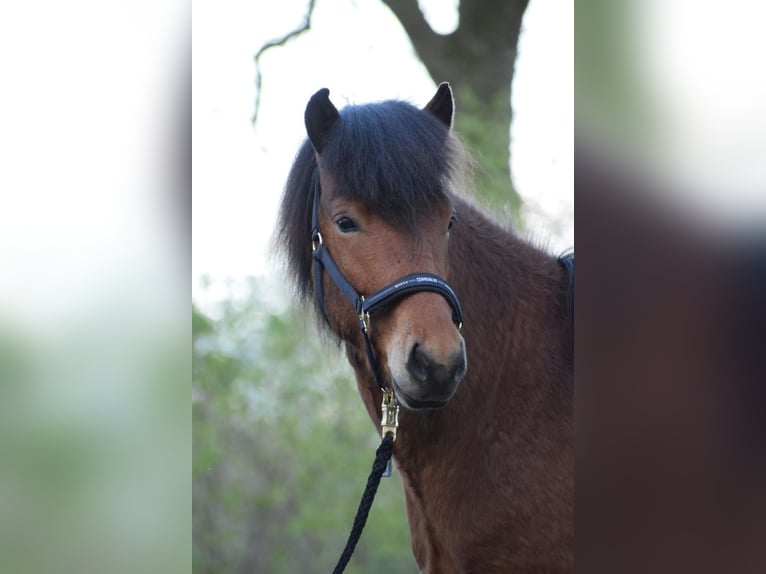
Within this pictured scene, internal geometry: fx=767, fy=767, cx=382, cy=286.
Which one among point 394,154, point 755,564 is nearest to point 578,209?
point 755,564

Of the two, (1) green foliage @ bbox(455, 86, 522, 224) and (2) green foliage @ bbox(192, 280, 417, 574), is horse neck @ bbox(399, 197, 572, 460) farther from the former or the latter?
(2) green foliage @ bbox(192, 280, 417, 574)

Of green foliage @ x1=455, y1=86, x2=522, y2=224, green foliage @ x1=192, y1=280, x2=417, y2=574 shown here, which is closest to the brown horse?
green foliage @ x1=455, y1=86, x2=522, y2=224

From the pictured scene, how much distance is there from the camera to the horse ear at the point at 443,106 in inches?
108

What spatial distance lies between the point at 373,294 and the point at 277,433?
5851 mm

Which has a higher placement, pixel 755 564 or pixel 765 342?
pixel 765 342

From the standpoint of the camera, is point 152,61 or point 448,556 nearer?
point 152,61

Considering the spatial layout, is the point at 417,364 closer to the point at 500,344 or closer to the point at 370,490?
the point at 370,490

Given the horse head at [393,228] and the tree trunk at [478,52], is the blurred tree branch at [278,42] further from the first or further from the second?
the horse head at [393,228]

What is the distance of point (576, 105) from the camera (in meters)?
0.72

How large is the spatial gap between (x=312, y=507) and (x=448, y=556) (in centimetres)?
563

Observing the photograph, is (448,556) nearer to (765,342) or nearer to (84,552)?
(84,552)

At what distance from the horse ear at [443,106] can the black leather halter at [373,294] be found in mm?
495

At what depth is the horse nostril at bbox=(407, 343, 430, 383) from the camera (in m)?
2.13

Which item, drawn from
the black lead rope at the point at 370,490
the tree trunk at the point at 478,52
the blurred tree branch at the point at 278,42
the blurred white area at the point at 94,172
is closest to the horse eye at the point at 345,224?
the black lead rope at the point at 370,490
